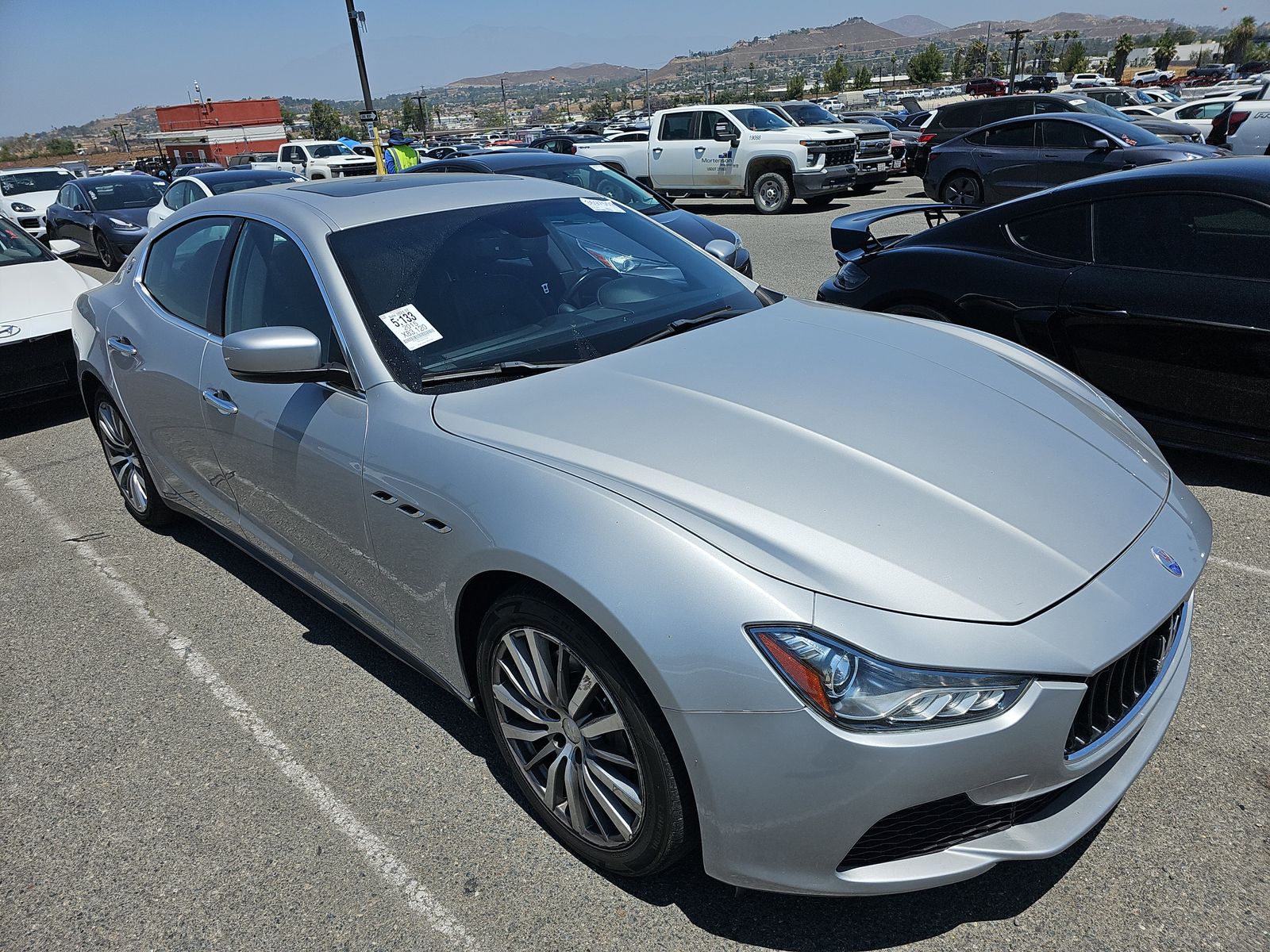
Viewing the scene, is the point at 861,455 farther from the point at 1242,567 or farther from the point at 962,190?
the point at 962,190

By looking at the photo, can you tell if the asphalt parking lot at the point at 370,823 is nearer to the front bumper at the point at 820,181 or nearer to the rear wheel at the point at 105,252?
the rear wheel at the point at 105,252

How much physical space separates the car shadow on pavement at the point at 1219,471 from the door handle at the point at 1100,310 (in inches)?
27.0

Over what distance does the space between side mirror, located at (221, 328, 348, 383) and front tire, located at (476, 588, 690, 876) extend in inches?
38.5

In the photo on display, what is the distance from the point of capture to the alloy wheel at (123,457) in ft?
15.0

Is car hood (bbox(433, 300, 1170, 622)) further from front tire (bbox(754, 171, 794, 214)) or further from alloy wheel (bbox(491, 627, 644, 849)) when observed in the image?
front tire (bbox(754, 171, 794, 214))

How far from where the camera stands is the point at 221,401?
3344 millimetres

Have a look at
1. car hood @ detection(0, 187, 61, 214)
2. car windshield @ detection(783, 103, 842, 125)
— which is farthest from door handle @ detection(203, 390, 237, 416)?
car hood @ detection(0, 187, 61, 214)

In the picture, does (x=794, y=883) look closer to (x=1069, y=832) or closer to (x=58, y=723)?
(x=1069, y=832)

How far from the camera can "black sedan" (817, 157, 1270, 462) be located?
4027 millimetres

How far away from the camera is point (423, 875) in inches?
96.4

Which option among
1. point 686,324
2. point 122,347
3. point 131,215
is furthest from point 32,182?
point 686,324

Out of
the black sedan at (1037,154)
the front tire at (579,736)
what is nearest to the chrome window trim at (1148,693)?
the front tire at (579,736)

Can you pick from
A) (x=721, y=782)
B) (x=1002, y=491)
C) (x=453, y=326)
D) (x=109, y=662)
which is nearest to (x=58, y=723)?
(x=109, y=662)

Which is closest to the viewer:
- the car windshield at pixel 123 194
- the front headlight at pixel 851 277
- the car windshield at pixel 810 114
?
the front headlight at pixel 851 277
